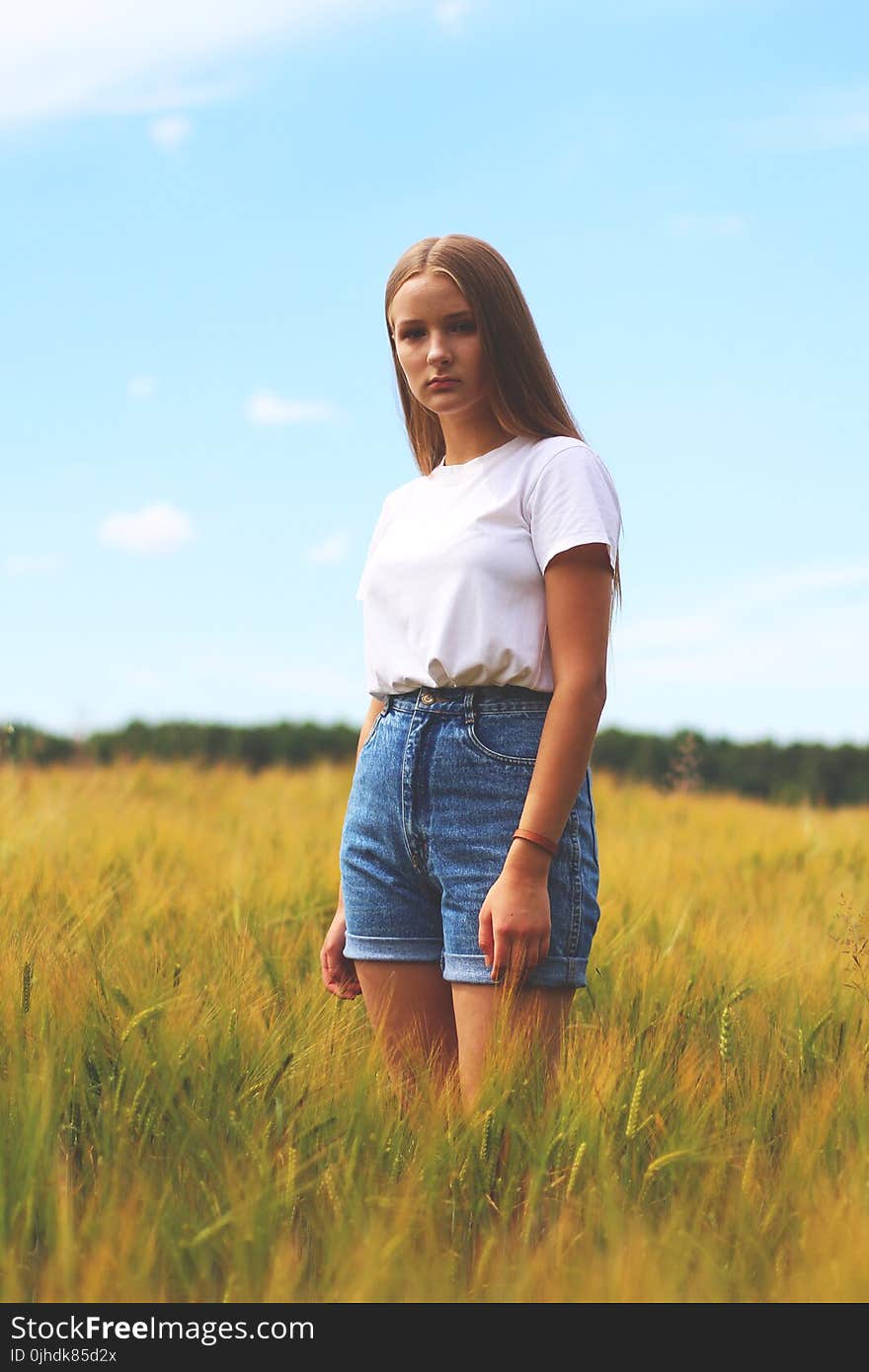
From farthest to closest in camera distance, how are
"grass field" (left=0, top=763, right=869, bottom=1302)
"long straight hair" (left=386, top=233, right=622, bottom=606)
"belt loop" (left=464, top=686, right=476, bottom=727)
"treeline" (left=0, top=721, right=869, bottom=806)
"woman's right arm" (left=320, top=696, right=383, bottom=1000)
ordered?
"treeline" (left=0, top=721, right=869, bottom=806), "woman's right arm" (left=320, top=696, right=383, bottom=1000), "long straight hair" (left=386, top=233, right=622, bottom=606), "belt loop" (left=464, top=686, right=476, bottom=727), "grass field" (left=0, top=763, right=869, bottom=1302)

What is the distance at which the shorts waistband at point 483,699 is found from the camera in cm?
188

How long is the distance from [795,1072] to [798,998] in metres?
0.50

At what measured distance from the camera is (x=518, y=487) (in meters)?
1.91

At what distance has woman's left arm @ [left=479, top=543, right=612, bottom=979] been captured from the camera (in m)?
1.78

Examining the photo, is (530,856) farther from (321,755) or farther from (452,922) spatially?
(321,755)

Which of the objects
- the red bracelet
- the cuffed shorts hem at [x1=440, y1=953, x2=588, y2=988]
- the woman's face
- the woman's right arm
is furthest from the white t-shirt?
the woman's right arm

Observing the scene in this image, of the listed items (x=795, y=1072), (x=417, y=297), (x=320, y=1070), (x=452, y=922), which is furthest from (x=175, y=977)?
(x=417, y=297)

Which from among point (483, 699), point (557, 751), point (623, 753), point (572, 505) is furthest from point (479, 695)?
point (623, 753)

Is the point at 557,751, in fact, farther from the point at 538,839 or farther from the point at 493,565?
the point at 493,565

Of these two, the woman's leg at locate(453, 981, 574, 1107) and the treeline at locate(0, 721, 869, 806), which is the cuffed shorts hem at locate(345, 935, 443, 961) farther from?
the treeline at locate(0, 721, 869, 806)

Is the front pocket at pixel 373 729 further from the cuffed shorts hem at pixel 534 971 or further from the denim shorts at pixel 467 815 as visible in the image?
the cuffed shorts hem at pixel 534 971

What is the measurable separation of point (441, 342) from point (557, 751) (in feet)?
2.26

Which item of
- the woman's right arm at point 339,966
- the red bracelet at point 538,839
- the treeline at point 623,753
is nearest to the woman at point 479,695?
the red bracelet at point 538,839

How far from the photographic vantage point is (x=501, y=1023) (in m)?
1.80
